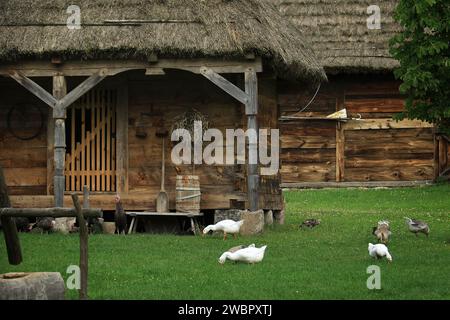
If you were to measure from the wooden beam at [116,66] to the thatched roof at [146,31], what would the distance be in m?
0.17

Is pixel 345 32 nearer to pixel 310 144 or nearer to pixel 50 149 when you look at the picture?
pixel 310 144

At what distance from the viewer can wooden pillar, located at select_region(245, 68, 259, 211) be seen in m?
18.8

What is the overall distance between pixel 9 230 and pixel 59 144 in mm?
7140

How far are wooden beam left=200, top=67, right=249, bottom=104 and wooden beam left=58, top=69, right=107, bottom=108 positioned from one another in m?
1.68

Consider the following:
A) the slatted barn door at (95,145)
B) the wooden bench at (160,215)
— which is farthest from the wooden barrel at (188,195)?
the slatted barn door at (95,145)

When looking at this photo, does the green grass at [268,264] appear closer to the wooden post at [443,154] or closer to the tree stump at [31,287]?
the tree stump at [31,287]

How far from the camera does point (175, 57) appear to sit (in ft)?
61.9

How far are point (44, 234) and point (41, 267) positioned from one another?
14.3 ft

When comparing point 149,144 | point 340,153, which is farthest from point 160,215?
A: point 340,153

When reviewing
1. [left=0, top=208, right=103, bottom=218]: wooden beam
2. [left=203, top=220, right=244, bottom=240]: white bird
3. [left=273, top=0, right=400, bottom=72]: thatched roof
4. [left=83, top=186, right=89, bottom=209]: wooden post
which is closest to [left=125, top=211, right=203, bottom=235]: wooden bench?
[left=83, top=186, right=89, bottom=209]: wooden post

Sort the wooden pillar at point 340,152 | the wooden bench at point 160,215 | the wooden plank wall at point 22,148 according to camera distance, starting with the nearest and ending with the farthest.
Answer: the wooden bench at point 160,215, the wooden plank wall at point 22,148, the wooden pillar at point 340,152

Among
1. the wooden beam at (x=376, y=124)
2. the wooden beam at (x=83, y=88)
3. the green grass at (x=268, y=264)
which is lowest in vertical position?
the green grass at (x=268, y=264)

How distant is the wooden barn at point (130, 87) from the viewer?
18.8 meters

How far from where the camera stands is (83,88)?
62.1ft
